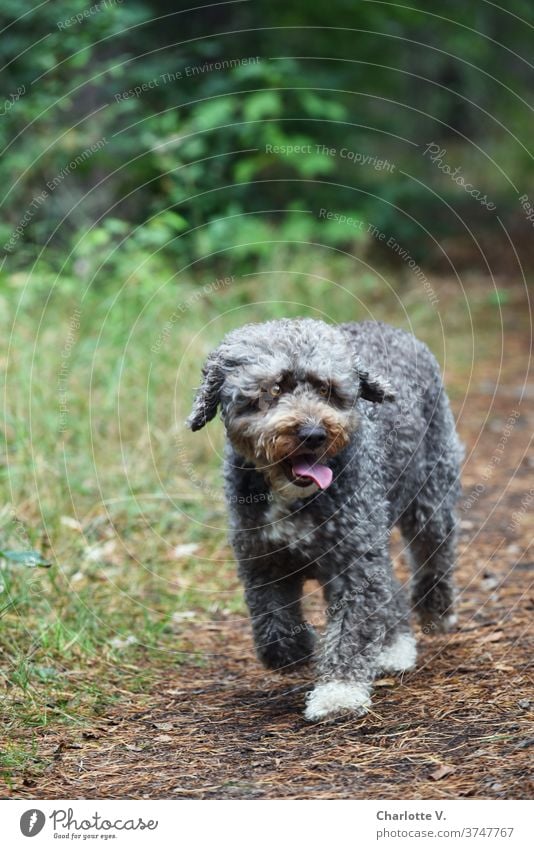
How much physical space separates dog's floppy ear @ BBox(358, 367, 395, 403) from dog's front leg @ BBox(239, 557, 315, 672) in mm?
991

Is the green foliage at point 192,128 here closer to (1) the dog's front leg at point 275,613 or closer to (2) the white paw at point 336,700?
(1) the dog's front leg at point 275,613

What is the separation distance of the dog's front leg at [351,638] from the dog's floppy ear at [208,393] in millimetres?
1042

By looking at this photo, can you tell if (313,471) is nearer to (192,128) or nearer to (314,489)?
(314,489)

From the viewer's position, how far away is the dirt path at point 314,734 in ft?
14.3

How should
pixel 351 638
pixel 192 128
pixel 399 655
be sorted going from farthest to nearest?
pixel 192 128 → pixel 399 655 → pixel 351 638

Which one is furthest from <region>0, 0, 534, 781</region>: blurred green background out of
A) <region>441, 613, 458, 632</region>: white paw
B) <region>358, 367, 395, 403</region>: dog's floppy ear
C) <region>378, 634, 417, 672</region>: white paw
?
<region>358, 367, 395, 403</region>: dog's floppy ear

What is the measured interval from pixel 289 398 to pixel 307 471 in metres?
0.35

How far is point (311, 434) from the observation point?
4.91 m

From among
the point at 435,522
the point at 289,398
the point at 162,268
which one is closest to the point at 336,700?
the point at 289,398

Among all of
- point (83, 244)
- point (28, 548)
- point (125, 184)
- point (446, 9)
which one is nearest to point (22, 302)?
point (83, 244)

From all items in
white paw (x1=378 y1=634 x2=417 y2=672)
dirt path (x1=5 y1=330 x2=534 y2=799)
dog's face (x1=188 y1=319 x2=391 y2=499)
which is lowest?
dirt path (x1=5 y1=330 x2=534 y2=799)

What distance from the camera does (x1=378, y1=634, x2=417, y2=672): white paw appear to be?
19.1ft

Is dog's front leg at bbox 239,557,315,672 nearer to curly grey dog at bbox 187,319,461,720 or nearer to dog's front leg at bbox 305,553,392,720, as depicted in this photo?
curly grey dog at bbox 187,319,461,720

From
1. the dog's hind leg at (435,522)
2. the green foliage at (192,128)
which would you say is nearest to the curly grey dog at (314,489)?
the dog's hind leg at (435,522)
